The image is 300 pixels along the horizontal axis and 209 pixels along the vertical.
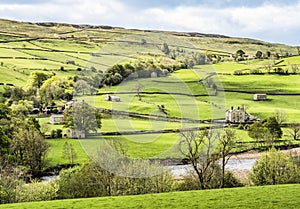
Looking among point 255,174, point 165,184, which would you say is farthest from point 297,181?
point 165,184

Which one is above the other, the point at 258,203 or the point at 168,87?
the point at 168,87

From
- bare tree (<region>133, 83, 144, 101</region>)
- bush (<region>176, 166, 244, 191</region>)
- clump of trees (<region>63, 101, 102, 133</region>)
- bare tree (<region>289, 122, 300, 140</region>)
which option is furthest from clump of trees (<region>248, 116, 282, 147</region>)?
bush (<region>176, 166, 244, 191</region>)

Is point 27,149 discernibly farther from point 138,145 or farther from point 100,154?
point 100,154

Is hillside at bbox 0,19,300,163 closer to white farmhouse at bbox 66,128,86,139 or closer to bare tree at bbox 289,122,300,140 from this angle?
bare tree at bbox 289,122,300,140

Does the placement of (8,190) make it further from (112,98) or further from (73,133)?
(112,98)

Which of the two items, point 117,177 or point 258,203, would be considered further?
point 117,177

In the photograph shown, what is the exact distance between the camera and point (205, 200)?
96.6 feet

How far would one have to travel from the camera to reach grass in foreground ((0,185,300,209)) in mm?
27969

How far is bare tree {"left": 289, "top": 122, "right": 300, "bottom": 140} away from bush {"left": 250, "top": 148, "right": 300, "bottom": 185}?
35.9m

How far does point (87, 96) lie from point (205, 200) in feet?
228

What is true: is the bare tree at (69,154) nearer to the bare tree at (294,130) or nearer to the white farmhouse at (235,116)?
the white farmhouse at (235,116)

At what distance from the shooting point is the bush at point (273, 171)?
42.8m

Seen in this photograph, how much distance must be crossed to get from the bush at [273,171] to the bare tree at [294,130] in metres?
35.9

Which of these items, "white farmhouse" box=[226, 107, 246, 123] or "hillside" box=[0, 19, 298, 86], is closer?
"white farmhouse" box=[226, 107, 246, 123]
